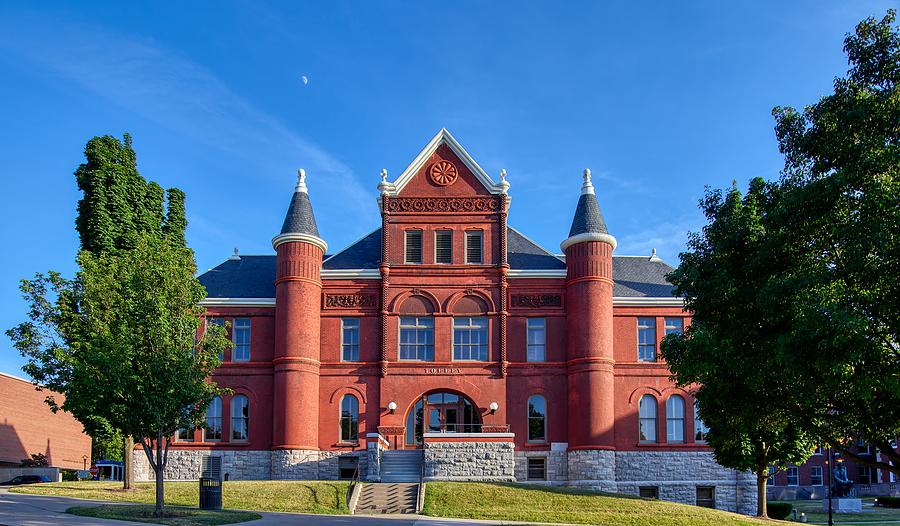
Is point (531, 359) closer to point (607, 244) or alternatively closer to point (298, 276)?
point (607, 244)

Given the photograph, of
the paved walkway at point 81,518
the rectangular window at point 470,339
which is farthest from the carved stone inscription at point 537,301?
the paved walkway at point 81,518

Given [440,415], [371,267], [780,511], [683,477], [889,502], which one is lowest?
[889,502]

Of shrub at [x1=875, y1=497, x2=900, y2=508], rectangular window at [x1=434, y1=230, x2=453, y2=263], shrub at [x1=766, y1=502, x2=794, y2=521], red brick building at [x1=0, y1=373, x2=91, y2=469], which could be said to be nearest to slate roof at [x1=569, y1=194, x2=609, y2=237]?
rectangular window at [x1=434, y1=230, x2=453, y2=263]

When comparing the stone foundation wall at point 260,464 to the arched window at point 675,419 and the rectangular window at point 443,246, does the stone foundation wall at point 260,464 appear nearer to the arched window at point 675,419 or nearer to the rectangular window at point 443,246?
the rectangular window at point 443,246

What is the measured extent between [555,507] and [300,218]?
18.2m

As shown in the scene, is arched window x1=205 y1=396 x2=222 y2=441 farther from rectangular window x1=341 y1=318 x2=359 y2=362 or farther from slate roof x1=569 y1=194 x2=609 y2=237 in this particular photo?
slate roof x1=569 y1=194 x2=609 y2=237

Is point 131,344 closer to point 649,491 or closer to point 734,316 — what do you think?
point 734,316

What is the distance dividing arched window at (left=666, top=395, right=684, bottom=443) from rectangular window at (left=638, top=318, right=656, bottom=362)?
2215mm

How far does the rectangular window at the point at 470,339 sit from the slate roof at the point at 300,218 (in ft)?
26.3

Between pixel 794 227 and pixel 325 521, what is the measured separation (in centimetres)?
1576

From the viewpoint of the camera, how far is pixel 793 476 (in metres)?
62.7

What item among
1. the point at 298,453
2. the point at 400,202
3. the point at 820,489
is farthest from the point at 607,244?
the point at 820,489

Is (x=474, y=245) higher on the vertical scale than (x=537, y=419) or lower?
higher

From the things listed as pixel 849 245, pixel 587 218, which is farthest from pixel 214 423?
pixel 849 245
